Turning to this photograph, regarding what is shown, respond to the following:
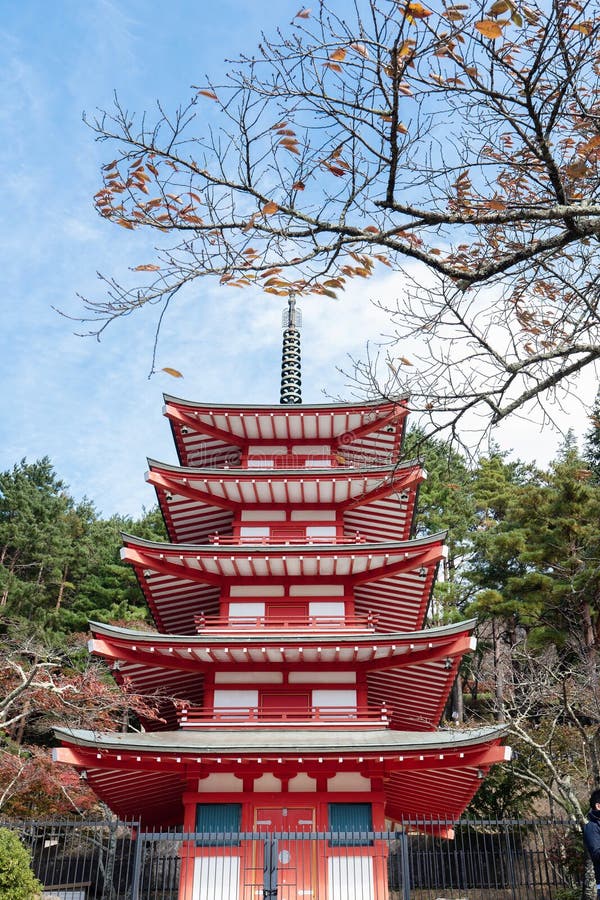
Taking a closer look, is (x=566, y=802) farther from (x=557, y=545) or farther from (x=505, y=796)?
(x=557, y=545)

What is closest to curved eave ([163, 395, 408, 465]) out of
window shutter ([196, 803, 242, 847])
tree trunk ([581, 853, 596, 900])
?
window shutter ([196, 803, 242, 847])

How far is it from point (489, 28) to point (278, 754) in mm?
12400

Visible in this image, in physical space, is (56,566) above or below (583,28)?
above

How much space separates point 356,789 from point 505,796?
1049cm

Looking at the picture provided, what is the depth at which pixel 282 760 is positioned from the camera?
14031 millimetres

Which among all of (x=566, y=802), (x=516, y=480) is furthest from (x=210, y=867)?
(x=516, y=480)

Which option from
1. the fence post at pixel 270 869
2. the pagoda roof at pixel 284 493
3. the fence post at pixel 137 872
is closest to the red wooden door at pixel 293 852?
the fence post at pixel 270 869

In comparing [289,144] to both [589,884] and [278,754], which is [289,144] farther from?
[589,884]

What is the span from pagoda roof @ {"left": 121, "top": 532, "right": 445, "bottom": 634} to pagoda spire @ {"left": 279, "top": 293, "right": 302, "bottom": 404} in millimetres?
5872

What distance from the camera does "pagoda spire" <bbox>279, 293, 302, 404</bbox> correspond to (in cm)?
2202

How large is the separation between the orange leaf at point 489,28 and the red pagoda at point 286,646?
314 inches

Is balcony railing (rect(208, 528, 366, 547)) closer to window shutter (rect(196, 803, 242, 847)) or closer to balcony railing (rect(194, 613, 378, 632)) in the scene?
balcony railing (rect(194, 613, 378, 632))

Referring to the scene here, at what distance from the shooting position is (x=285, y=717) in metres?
15.7

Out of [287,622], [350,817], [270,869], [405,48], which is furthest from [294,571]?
[405,48]
